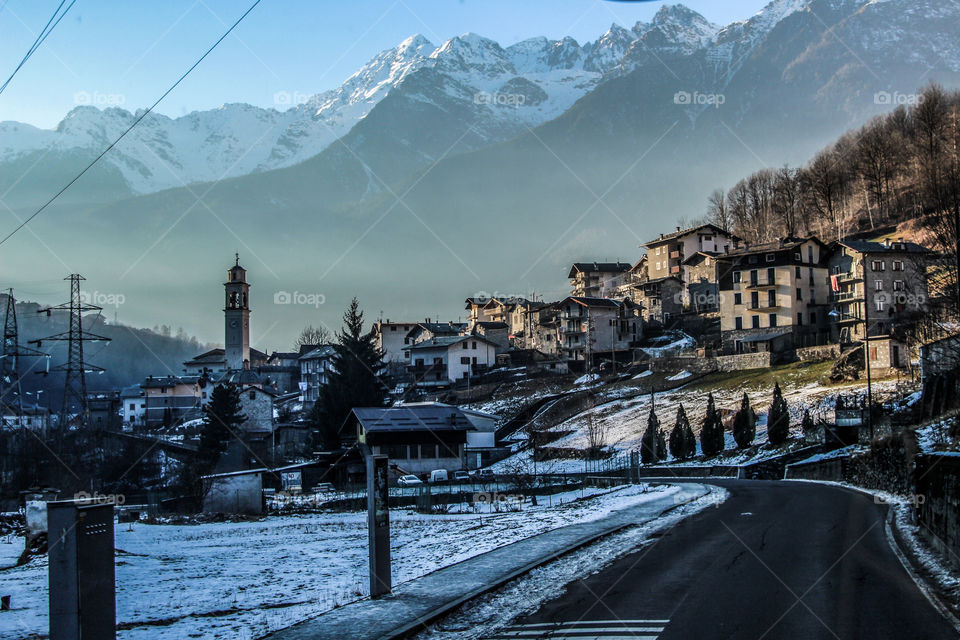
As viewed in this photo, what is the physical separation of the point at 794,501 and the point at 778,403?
24.4 metres

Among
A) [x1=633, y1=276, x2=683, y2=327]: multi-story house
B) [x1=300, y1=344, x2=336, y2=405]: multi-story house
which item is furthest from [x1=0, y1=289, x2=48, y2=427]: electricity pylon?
[x1=633, y1=276, x2=683, y2=327]: multi-story house

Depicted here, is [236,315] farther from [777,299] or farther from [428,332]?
[777,299]

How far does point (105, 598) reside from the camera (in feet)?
28.3

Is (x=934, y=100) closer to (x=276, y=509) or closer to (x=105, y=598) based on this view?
(x=276, y=509)

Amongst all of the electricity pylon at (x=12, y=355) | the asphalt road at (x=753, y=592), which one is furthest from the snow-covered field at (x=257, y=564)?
the electricity pylon at (x=12, y=355)

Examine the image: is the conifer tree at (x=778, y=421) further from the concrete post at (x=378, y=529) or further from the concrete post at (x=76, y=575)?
the concrete post at (x=76, y=575)

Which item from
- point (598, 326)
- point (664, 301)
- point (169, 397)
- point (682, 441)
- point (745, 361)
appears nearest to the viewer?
point (682, 441)

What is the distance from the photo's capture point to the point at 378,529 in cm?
1270

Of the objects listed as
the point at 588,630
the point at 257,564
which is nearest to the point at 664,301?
the point at 257,564

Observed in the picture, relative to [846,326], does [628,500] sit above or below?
below

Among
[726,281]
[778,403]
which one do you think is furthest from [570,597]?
[726,281]

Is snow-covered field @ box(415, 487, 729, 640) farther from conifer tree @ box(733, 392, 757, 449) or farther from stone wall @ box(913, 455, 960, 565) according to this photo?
conifer tree @ box(733, 392, 757, 449)

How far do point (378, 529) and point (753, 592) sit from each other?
580cm

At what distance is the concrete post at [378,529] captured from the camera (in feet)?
41.2
